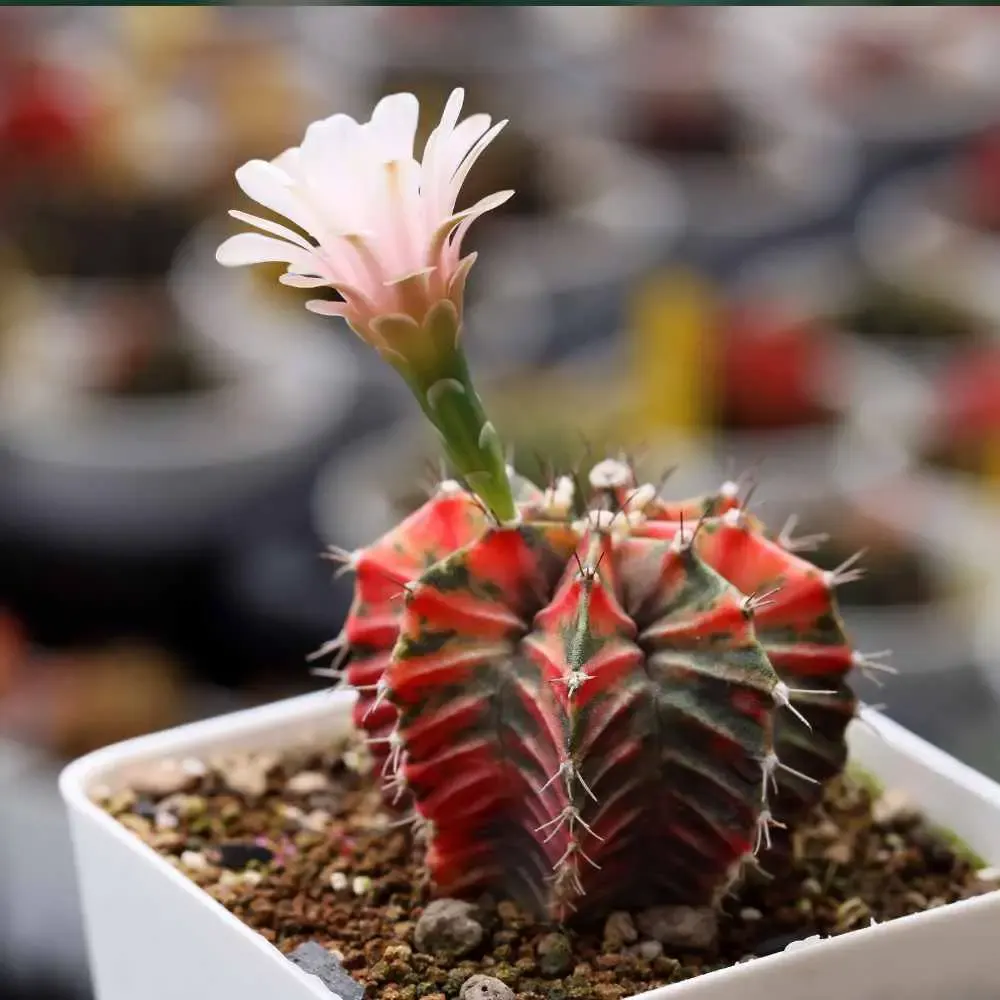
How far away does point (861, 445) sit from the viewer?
1869 millimetres

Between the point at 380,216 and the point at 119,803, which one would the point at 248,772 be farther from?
the point at 380,216

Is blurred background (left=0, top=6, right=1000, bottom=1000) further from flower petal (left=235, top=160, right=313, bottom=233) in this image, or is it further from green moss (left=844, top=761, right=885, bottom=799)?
flower petal (left=235, top=160, right=313, bottom=233)

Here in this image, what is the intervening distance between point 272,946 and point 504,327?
1.43 meters

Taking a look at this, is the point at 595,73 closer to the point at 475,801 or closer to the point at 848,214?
the point at 848,214

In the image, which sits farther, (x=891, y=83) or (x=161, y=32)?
(x=891, y=83)

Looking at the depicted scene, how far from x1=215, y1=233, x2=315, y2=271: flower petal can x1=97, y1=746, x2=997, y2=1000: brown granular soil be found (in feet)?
0.94

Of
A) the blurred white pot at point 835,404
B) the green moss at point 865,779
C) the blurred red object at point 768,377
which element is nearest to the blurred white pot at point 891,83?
the blurred white pot at point 835,404

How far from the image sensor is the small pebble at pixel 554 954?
2.35 ft

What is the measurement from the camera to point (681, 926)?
2.40 ft

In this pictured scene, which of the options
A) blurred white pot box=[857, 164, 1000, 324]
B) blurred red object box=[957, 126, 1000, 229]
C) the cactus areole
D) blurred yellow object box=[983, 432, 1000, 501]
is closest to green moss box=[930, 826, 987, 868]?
the cactus areole

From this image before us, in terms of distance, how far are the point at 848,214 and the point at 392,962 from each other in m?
1.74

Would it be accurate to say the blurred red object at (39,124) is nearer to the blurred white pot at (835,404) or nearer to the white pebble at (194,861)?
the blurred white pot at (835,404)

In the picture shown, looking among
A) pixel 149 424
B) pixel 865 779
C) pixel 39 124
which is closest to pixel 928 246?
Answer: pixel 149 424

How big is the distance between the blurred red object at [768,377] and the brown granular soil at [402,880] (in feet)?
3.64
